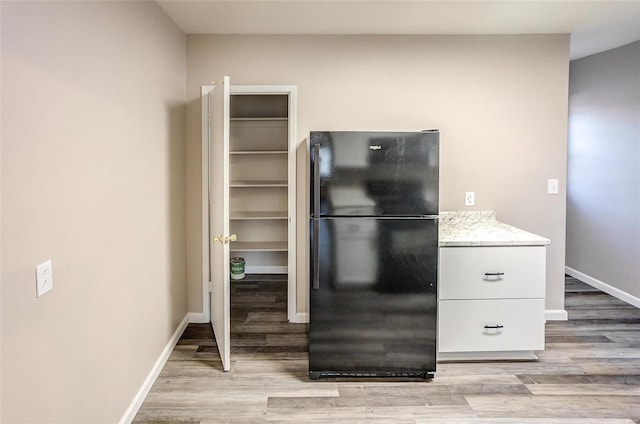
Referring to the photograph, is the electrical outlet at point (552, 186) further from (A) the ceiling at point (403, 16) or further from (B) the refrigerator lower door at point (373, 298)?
(B) the refrigerator lower door at point (373, 298)

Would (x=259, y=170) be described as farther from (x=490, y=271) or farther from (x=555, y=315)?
(x=555, y=315)

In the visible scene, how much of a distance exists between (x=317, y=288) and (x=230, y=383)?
78cm

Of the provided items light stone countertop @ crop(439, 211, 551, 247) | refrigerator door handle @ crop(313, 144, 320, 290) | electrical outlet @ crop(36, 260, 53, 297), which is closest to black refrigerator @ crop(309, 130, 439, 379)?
refrigerator door handle @ crop(313, 144, 320, 290)

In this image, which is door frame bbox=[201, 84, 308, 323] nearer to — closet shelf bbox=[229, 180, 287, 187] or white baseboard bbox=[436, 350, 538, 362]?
white baseboard bbox=[436, 350, 538, 362]

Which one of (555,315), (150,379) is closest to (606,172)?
(555,315)

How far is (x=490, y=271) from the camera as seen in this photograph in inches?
A: 103

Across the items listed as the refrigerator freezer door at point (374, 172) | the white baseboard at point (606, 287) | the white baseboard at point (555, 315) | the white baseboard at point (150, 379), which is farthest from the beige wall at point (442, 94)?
the white baseboard at point (606, 287)

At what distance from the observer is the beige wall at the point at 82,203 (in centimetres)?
125

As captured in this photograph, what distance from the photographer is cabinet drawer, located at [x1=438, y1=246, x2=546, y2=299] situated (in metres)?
2.61

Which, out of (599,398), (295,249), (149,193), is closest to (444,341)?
(599,398)

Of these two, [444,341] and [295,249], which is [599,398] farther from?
[295,249]

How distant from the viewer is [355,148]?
2432mm

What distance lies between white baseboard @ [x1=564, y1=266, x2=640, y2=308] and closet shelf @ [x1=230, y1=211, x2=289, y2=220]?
3297mm

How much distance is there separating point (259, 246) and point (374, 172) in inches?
106
